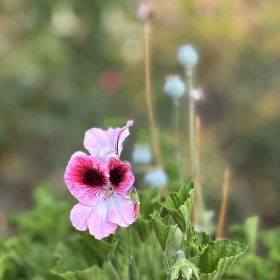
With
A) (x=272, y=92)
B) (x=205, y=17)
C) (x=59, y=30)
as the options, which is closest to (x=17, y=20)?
(x=59, y=30)

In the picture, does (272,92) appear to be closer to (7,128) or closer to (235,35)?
(235,35)

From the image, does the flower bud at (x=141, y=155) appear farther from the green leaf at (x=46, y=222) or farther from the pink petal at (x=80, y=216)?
the pink petal at (x=80, y=216)

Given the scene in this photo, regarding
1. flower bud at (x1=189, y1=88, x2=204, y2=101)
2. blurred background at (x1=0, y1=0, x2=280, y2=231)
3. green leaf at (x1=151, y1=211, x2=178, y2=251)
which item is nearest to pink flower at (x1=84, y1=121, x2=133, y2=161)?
green leaf at (x1=151, y1=211, x2=178, y2=251)

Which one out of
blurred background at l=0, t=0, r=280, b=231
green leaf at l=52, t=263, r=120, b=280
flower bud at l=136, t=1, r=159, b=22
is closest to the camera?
green leaf at l=52, t=263, r=120, b=280

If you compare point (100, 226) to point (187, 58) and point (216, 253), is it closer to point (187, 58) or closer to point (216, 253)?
point (216, 253)

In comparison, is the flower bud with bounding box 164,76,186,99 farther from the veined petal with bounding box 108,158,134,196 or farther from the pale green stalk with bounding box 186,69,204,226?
the veined petal with bounding box 108,158,134,196

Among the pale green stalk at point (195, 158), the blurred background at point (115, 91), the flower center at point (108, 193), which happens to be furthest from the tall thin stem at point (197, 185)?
the blurred background at point (115, 91)

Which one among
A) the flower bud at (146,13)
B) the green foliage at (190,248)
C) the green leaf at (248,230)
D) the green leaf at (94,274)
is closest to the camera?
the green foliage at (190,248)
